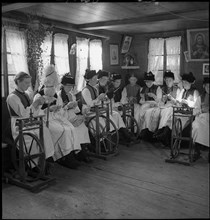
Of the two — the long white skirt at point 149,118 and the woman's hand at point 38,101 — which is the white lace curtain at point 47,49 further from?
the long white skirt at point 149,118

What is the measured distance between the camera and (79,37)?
15.2 ft

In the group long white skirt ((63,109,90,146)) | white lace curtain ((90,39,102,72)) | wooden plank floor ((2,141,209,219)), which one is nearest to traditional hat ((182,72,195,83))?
wooden plank floor ((2,141,209,219))

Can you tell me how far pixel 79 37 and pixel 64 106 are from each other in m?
1.54

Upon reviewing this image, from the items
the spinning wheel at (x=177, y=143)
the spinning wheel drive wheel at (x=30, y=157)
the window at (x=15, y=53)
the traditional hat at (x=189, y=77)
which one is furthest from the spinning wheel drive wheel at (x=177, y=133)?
the window at (x=15, y=53)

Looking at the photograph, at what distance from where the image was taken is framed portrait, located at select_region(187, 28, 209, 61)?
113 cm

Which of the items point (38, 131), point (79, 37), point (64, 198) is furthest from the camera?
point (79, 37)

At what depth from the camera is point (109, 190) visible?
2775 millimetres

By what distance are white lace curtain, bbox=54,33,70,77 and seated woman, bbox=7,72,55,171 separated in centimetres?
117

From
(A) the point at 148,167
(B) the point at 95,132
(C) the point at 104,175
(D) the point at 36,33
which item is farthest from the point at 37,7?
(A) the point at 148,167

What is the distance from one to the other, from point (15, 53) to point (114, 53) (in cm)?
227

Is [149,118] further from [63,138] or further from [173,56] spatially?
[63,138]

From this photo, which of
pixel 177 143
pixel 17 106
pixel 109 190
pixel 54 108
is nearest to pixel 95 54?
pixel 54 108

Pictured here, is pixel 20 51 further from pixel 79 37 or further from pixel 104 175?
pixel 104 175

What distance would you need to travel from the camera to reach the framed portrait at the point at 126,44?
17.9 ft
